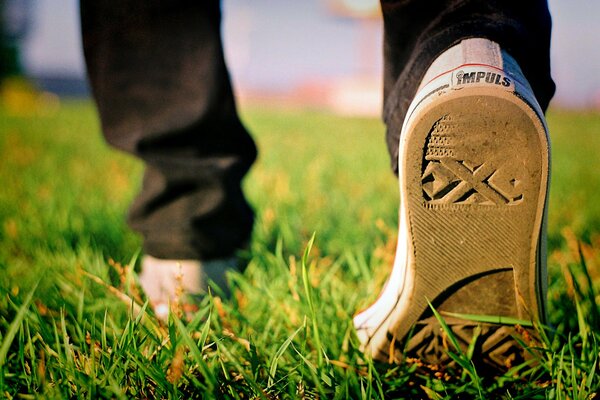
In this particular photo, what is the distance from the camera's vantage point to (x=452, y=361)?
774mm

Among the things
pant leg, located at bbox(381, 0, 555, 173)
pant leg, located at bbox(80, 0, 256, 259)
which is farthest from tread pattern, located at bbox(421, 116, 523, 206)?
pant leg, located at bbox(80, 0, 256, 259)

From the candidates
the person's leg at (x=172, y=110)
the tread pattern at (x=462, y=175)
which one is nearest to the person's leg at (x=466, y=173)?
the tread pattern at (x=462, y=175)

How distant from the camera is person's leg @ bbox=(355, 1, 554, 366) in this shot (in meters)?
0.65

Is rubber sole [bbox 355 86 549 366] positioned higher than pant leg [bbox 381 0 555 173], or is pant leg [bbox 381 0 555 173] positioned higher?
pant leg [bbox 381 0 555 173]

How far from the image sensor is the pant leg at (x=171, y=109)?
0.94 m

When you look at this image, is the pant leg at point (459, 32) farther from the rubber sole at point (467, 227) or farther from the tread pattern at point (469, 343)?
the tread pattern at point (469, 343)

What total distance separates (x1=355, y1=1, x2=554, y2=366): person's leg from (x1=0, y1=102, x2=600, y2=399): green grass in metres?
0.07

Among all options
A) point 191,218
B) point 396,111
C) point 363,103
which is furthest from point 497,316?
point 363,103

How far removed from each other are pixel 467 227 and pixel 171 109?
63 cm

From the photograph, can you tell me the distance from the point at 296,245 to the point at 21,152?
2548 millimetres

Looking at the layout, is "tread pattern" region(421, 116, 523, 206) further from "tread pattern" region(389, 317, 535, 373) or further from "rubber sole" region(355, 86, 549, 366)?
"tread pattern" region(389, 317, 535, 373)

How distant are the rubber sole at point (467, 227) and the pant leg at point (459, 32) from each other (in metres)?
0.12

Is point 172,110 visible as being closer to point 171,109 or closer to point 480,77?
point 171,109

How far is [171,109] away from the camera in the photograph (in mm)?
986
